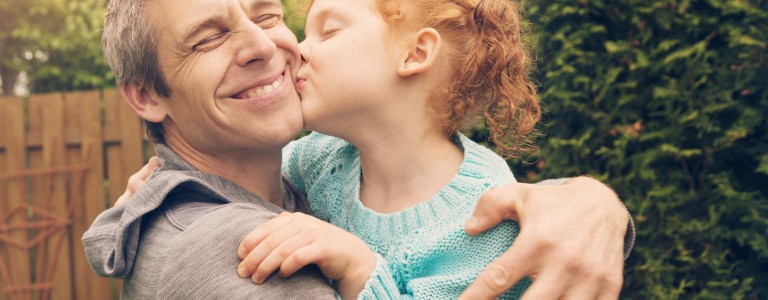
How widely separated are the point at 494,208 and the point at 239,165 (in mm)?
933

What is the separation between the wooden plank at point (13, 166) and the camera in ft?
20.2

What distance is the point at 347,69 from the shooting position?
2.36 m

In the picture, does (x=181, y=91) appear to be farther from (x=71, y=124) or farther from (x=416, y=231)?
(x=71, y=124)

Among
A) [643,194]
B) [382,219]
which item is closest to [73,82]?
[643,194]

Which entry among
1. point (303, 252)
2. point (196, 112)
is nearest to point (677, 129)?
point (196, 112)

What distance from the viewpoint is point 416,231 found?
225cm

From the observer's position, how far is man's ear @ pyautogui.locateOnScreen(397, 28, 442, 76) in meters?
2.39

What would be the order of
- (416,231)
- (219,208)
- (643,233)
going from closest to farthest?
(219,208) < (416,231) < (643,233)

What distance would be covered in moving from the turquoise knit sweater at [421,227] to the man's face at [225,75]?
32cm

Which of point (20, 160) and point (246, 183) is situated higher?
point (246, 183)

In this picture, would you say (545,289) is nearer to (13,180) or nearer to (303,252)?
(303,252)

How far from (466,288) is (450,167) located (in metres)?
0.49

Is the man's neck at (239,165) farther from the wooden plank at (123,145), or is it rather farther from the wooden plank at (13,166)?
the wooden plank at (13,166)

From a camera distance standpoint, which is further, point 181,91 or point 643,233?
point 643,233
